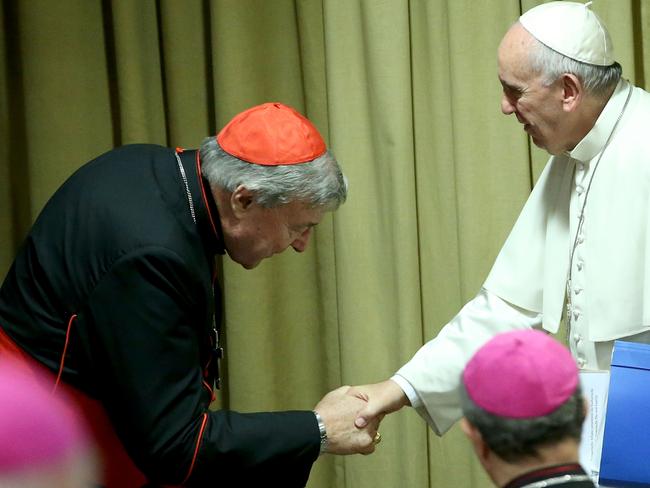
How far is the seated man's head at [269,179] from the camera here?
2.51m

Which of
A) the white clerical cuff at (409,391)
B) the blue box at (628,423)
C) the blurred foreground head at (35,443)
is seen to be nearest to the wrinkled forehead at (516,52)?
the blue box at (628,423)

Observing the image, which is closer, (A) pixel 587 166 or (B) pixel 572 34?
(B) pixel 572 34

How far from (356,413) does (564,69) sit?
105 centimetres

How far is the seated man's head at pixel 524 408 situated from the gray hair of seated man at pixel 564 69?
1080 mm

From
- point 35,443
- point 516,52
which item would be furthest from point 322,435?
point 35,443

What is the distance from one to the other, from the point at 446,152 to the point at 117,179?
1.57 metres

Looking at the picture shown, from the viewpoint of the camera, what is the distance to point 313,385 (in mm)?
4184

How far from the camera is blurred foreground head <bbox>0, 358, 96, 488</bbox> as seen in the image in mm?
1354

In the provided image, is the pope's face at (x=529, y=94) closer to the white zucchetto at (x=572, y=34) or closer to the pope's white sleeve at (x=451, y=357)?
the white zucchetto at (x=572, y=34)

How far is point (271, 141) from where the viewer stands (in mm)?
2527

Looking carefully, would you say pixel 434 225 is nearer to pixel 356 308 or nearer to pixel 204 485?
pixel 356 308

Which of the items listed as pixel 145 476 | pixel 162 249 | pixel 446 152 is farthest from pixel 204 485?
pixel 446 152

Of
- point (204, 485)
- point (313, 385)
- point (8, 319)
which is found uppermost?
point (8, 319)

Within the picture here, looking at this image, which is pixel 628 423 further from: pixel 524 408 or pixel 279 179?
pixel 279 179
